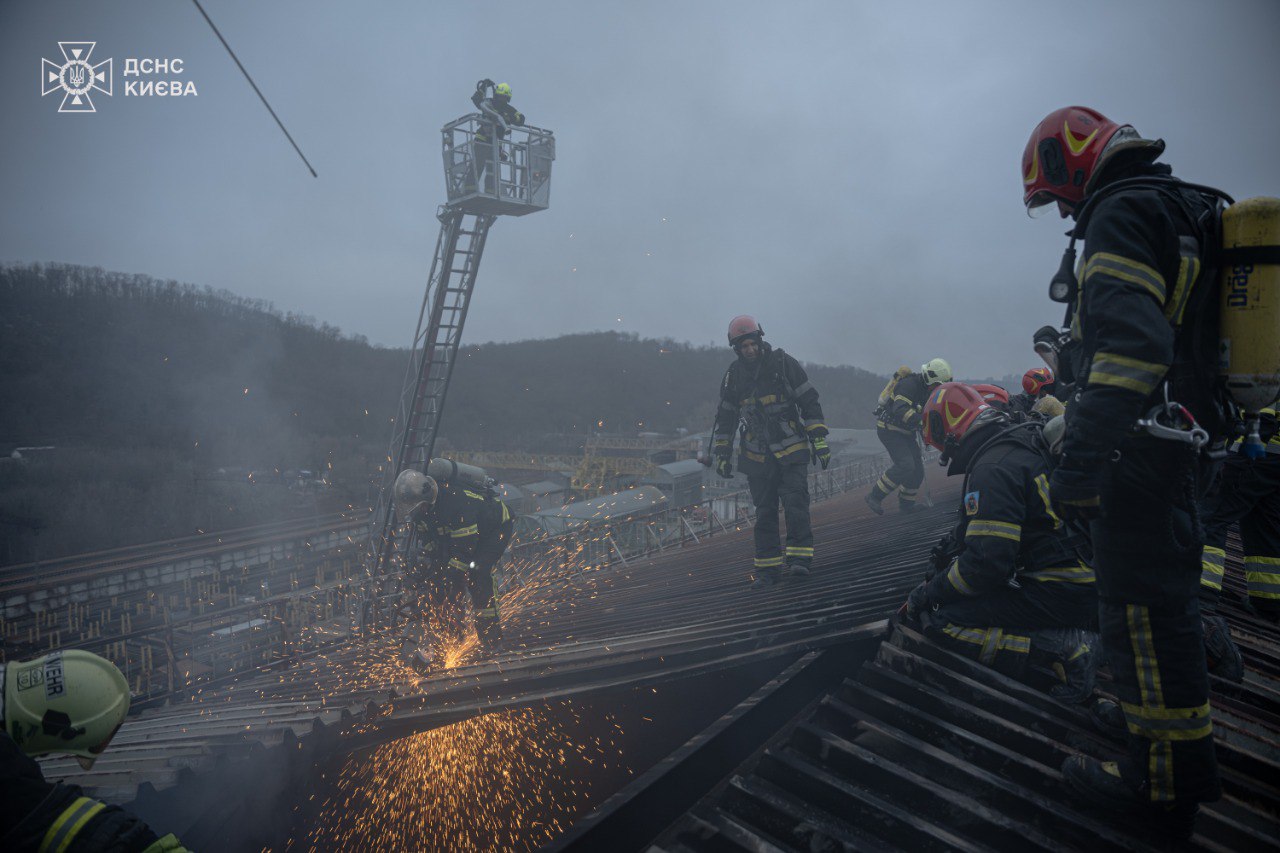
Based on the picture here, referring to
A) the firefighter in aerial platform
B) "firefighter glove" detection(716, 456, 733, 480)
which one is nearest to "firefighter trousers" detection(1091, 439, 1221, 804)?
"firefighter glove" detection(716, 456, 733, 480)

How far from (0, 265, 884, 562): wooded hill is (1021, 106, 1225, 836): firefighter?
29222 millimetres

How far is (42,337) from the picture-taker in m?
36.7

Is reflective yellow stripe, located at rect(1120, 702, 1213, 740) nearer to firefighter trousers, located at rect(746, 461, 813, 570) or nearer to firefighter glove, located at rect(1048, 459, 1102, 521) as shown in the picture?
firefighter glove, located at rect(1048, 459, 1102, 521)

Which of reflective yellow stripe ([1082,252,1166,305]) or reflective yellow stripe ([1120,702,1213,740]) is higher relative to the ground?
reflective yellow stripe ([1082,252,1166,305])

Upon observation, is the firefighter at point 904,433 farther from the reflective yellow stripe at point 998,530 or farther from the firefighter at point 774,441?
the reflective yellow stripe at point 998,530

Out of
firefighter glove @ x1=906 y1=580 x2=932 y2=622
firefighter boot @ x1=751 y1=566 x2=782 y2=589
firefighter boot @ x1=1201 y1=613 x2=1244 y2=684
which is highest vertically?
firefighter glove @ x1=906 y1=580 x2=932 y2=622

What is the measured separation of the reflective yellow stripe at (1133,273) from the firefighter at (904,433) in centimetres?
692

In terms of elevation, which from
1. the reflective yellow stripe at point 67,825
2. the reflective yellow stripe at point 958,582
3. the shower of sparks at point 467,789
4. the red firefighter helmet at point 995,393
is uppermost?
the red firefighter helmet at point 995,393

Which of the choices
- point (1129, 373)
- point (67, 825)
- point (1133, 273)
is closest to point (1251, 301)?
point (1133, 273)

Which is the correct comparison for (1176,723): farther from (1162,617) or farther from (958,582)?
(958,582)

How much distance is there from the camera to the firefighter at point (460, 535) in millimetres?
6672

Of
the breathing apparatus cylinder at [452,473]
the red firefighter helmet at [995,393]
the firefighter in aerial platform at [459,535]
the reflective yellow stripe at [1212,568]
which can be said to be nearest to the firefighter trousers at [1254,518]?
the reflective yellow stripe at [1212,568]

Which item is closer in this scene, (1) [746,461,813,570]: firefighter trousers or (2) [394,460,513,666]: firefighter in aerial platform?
(1) [746,461,813,570]: firefighter trousers

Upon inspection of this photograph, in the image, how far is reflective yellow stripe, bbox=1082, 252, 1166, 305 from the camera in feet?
6.77
